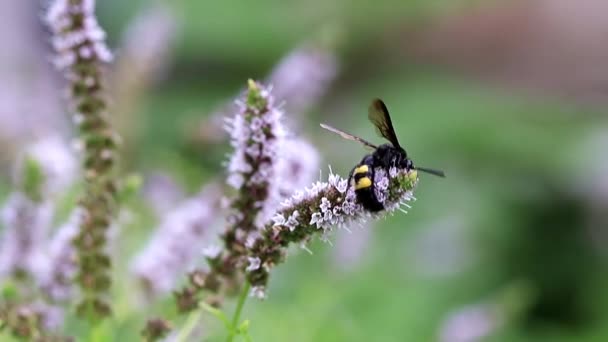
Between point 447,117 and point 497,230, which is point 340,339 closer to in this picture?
point 497,230

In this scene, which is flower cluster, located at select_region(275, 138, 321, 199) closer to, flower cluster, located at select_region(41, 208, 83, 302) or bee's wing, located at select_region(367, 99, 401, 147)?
bee's wing, located at select_region(367, 99, 401, 147)

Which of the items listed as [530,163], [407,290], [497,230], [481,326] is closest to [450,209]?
[497,230]

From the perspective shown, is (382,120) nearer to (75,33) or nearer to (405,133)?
(75,33)

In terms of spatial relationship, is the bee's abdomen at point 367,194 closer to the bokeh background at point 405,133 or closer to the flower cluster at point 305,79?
the bokeh background at point 405,133

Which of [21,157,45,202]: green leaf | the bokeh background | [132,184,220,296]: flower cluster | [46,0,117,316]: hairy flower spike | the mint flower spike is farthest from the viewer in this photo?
the bokeh background

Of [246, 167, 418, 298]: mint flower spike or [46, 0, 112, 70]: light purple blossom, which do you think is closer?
[246, 167, 418, 298]: mint flower spike

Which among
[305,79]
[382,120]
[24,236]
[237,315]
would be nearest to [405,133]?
[305,79]

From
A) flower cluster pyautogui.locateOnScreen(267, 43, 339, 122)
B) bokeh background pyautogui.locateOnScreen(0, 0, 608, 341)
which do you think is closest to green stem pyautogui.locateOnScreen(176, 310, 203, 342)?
bokeh background pyautogui.locateOnScreen(0, 0, 608, 341)
